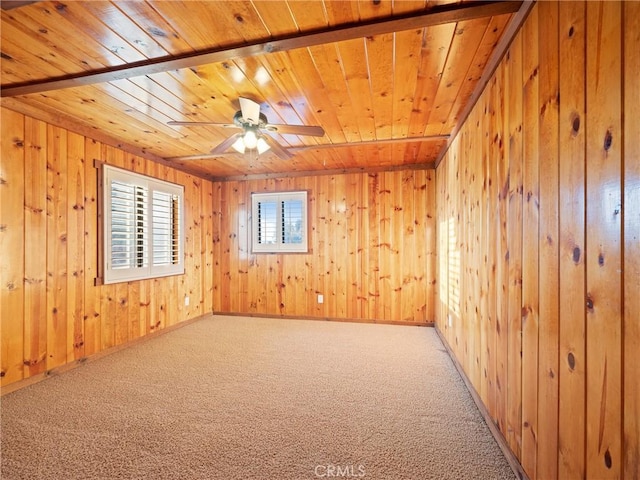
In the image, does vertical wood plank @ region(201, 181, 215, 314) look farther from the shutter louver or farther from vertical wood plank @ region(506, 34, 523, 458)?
vertical wood plank @ region(506, 34, 523, 458)

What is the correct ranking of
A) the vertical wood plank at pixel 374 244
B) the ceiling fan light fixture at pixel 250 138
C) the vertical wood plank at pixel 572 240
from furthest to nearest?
1. the vertical wood plank at pixel 374 244
2. the ceiling fan light fixture at pixel 250 138
3. the vertical wood plank at pixel 572 240

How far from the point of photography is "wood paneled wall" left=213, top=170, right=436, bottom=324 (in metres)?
4.13

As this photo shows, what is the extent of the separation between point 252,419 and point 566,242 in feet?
6.59

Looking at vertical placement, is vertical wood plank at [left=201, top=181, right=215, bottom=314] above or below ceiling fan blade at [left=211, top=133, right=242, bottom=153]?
below

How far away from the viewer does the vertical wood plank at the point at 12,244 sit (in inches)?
88.0

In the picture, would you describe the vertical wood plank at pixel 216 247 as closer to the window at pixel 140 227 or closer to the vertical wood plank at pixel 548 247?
the window at pixel 140 227

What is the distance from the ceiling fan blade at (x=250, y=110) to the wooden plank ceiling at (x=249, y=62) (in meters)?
0.12

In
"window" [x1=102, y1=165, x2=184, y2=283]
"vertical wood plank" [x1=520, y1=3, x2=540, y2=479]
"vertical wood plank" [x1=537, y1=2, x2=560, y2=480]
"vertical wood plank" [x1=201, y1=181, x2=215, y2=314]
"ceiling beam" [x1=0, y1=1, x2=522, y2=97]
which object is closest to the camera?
"vertical wood plank" [x1=537, y1=2, x2=560, y2=480]

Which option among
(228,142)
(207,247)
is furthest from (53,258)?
(207,247)

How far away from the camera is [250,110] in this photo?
210 centimetres

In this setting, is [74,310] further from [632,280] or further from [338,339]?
[632,280]

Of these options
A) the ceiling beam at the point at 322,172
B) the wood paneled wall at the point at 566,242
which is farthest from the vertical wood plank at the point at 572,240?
the ceiling beam at the point at 322,172

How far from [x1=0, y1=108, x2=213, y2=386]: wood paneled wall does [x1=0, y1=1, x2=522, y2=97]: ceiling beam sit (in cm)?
61

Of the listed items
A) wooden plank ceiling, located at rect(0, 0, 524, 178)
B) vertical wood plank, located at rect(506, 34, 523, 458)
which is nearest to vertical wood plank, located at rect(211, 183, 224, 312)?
wooden plank ceiling, located at rect(0, 0, 524, 178)
